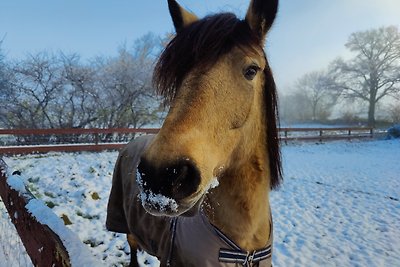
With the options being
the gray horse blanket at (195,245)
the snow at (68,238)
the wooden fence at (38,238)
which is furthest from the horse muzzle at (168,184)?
the gray horse blanket at (195,245)

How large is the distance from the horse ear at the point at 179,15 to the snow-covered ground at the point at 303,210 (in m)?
2.89

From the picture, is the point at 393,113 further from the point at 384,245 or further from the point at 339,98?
the point at 384,245

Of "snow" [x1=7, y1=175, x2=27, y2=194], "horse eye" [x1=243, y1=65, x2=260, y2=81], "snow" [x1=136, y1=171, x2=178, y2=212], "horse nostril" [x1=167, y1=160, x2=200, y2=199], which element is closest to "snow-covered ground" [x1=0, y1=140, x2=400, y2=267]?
"snow" [x1=7, y1=175, x2=27, y2=194]

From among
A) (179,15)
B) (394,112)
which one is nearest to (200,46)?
(179,15)

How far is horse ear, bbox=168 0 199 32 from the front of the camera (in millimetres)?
1973

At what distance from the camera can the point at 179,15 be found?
1.99m

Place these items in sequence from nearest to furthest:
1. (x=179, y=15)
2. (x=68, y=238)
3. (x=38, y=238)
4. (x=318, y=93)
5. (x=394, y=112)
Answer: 1. (x=68, y=238)
2. (x=38, y=238)
3. (x=179, y=15)
4. (x=394, y=112)
5. (x=318, y=93)

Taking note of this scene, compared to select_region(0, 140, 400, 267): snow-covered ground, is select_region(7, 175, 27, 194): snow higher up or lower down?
higher up

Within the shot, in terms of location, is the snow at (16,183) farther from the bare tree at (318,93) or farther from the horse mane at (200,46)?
the bare tree at (318,93)

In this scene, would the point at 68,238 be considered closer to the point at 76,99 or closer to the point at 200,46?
the point at 200,46

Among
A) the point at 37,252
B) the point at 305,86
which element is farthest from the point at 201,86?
the point at 305,86

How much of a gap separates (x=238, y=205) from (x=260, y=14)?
45.8 inches

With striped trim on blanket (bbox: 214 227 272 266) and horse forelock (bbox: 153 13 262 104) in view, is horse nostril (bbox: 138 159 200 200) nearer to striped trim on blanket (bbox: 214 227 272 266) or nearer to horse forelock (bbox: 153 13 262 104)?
horse forelock (bbox: 153 13 262 104)

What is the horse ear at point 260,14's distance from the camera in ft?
5.54
